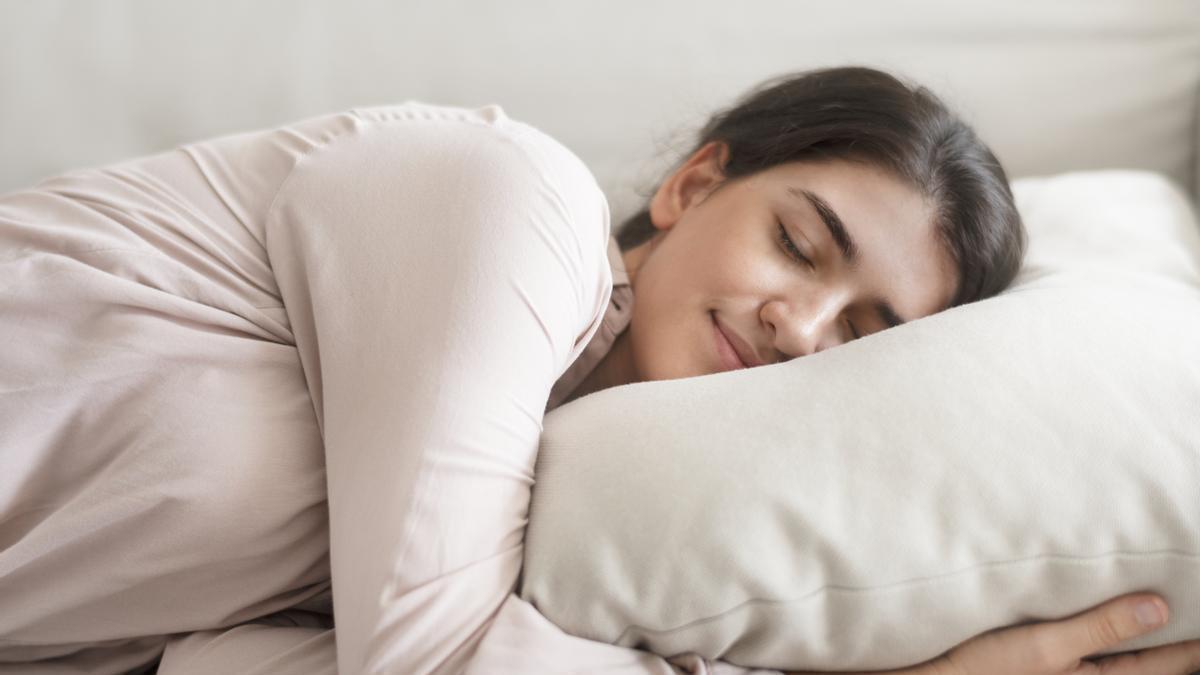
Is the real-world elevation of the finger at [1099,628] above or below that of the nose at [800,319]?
below

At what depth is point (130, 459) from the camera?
0.81m

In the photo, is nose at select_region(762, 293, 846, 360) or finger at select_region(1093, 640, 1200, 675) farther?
nose at select_region(762, 293, 846, 360)

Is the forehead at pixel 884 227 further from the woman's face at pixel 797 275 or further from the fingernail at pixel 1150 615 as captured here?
the fingernail at pixel 1150 615

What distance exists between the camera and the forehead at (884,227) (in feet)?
3.26

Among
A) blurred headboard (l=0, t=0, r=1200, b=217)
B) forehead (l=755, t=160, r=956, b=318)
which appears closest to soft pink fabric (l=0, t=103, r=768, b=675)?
forehead (l=755, t=160, r=956, b=318)

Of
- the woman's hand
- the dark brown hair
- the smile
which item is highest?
the dark brown hair

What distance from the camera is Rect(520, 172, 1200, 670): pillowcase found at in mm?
710

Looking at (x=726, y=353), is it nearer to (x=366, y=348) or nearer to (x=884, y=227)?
(x=884, y=227)

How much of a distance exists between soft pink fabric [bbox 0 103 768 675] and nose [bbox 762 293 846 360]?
0.17 metres

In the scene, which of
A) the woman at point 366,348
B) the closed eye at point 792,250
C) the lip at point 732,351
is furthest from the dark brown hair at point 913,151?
the lip at point 732,351

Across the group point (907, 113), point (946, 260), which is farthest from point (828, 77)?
point (946, 260)

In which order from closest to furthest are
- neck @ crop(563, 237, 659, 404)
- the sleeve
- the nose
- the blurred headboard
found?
the sleeve
the nose
neck @ crop(563, 237, 659, 404)
the blurred headboard

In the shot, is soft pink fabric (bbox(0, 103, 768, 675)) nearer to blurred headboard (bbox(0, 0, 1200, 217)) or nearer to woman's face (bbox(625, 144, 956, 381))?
woman's face (bbox(625, 144, 956, 381))

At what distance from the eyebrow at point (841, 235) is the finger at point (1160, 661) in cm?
35
